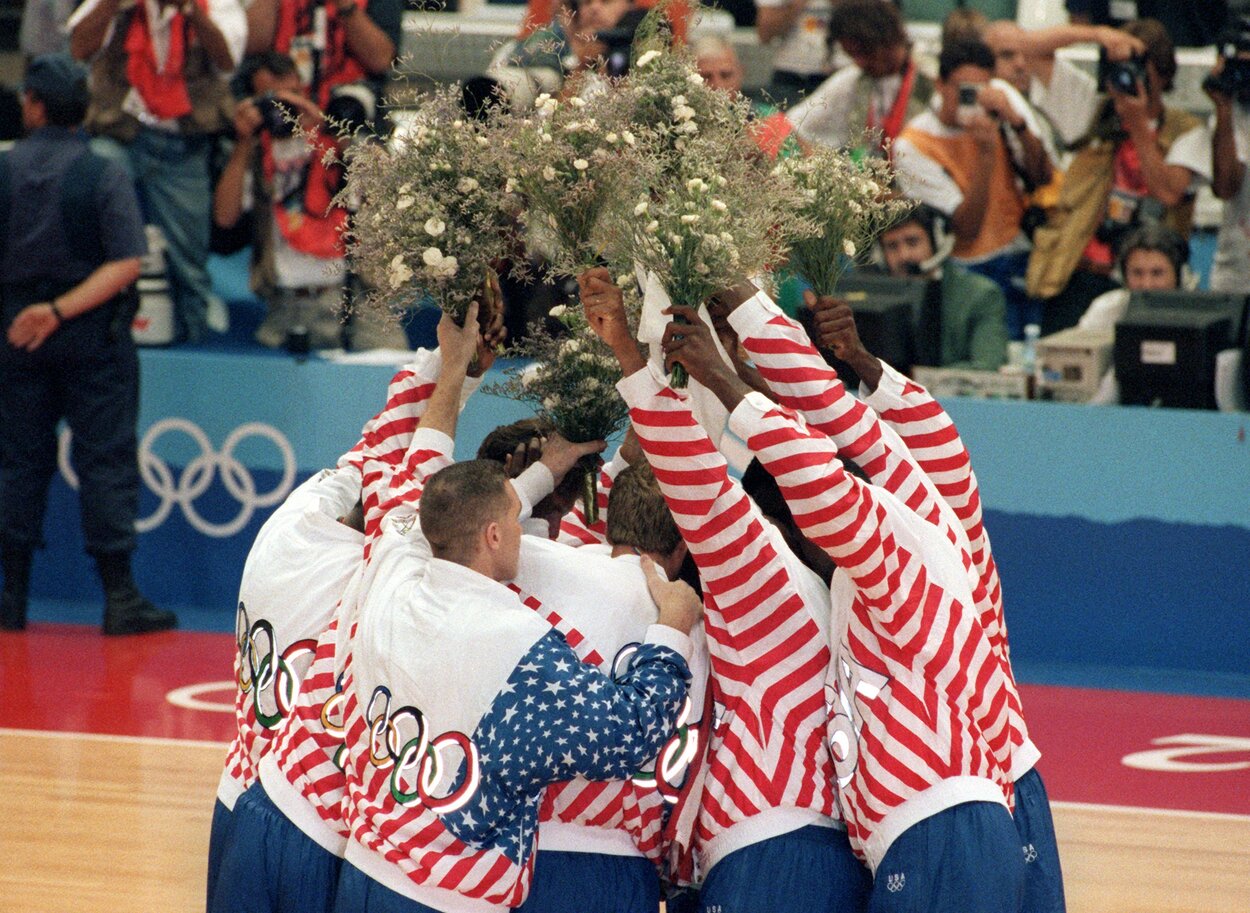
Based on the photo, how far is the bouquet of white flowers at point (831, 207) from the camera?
3623 millimetres

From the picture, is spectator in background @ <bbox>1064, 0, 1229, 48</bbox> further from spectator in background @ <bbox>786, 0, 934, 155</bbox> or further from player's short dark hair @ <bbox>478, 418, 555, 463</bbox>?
player's short dark hair @ <bbox>478, 418, 555, 463</bbox>

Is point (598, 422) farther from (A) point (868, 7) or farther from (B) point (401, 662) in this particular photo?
(A) point (868, 7)

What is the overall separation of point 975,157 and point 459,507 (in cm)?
481

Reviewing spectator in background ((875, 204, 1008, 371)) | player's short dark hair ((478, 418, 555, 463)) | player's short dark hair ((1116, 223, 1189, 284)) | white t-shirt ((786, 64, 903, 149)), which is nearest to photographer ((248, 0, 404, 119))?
white t-shirt ((786, 64, 903, 149))

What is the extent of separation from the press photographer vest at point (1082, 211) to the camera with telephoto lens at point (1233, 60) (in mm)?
206

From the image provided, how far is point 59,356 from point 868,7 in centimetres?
350

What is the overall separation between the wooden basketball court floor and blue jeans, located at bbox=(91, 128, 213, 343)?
5.10ft

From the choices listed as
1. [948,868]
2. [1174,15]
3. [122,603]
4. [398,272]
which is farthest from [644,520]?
[1174,15]

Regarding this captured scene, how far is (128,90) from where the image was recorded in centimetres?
806

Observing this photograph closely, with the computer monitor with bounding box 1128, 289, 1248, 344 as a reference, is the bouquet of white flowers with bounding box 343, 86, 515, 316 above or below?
above

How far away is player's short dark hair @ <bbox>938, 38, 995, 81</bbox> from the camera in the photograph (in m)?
7.47

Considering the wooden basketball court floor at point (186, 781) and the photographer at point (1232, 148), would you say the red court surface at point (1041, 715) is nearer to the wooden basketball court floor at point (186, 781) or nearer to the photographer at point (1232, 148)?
the wooden basketball court floor at point (186, 781)

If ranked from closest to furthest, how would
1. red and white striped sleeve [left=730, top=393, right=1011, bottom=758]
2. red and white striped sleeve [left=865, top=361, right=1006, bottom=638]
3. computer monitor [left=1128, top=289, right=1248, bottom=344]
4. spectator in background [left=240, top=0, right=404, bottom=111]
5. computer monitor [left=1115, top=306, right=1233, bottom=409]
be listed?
red and white striped sleeve [left=730, top=393, right=1011, bottom=758], red and white striped sleeve [left=865, top=361, right=1006, bottom=638], computer monitor [left=1115, top=306, right=1233, bottom=409], computer monitor [left=1128, top=289, right=1248, bottom=344], spectator in background [left=240, top=0, right=404, bottom=111]

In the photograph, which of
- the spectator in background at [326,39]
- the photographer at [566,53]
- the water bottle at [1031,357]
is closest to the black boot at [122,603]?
the spectator in background at [326,39]
